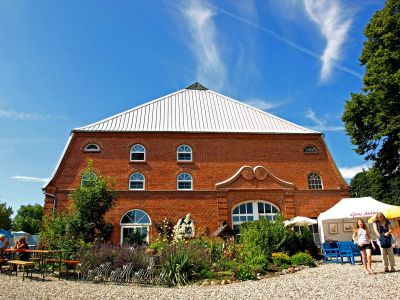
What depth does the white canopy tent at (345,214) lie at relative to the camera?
52.1ft

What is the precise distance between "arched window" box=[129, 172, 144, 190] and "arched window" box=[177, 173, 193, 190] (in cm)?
227

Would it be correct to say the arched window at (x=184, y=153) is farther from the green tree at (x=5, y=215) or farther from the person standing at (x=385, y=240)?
the green tree at (x=5, y=215)

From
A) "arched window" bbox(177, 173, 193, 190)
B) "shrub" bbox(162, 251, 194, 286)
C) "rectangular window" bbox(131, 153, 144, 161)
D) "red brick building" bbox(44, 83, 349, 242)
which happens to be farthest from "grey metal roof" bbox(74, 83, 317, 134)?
"shrub" bbox(162, 251, 194, 286)

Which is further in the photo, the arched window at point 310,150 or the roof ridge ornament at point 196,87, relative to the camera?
the roof ridge ornament at point 196,87

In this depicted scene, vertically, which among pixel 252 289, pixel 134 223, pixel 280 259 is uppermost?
pixel 134 223

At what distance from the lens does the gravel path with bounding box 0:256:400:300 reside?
729 centimetres

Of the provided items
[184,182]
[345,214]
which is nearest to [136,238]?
[184,182]

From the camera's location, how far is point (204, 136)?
21.7 metres

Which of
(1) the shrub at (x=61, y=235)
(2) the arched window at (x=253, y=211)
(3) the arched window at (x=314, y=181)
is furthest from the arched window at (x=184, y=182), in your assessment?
(3) the arched window at (x=314, y=181)

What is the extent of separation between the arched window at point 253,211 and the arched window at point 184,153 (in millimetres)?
4399

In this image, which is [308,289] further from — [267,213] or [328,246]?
[267,213]

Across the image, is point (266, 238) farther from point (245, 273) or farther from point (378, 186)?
point (378, 186)

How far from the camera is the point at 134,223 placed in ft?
64.1

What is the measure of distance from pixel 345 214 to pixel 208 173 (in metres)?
8.29
